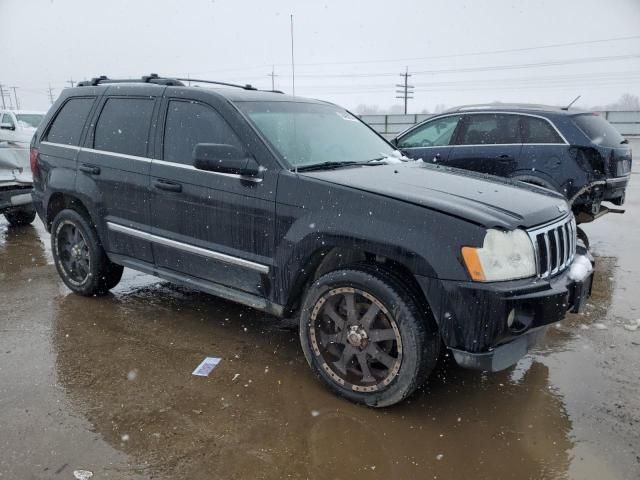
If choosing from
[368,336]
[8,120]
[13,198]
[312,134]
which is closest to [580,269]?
[368,336]

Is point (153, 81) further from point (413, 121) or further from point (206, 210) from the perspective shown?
point (413, 121)

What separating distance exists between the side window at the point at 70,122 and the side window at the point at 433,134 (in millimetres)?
4721

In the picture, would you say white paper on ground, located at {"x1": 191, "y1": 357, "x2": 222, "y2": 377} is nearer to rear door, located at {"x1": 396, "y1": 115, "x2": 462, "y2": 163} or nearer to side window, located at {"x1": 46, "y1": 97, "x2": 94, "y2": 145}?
side window, located at {"x1": 46, "y1": 97, "x2": 94, "y2": 145}

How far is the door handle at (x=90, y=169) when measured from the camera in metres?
4.24

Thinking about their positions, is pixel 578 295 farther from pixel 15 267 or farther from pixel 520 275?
pixel 15 267

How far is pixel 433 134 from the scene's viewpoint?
24.6ft

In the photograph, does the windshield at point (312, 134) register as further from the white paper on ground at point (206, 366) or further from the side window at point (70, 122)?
the side window at point (70, 122)

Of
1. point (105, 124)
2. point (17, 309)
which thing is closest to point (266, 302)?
point (105, 124)

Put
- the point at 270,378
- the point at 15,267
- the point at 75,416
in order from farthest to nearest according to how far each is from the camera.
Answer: the point at 15,267 < the point at 270,378 < the point at 75,416

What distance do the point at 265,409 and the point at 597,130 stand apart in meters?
5.64

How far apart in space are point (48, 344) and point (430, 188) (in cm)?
303

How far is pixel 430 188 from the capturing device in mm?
3025

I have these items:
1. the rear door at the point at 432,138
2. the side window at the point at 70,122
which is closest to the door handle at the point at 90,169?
the side window at the point at 70,122

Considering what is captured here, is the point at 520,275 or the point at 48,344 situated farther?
the point at 48,344
